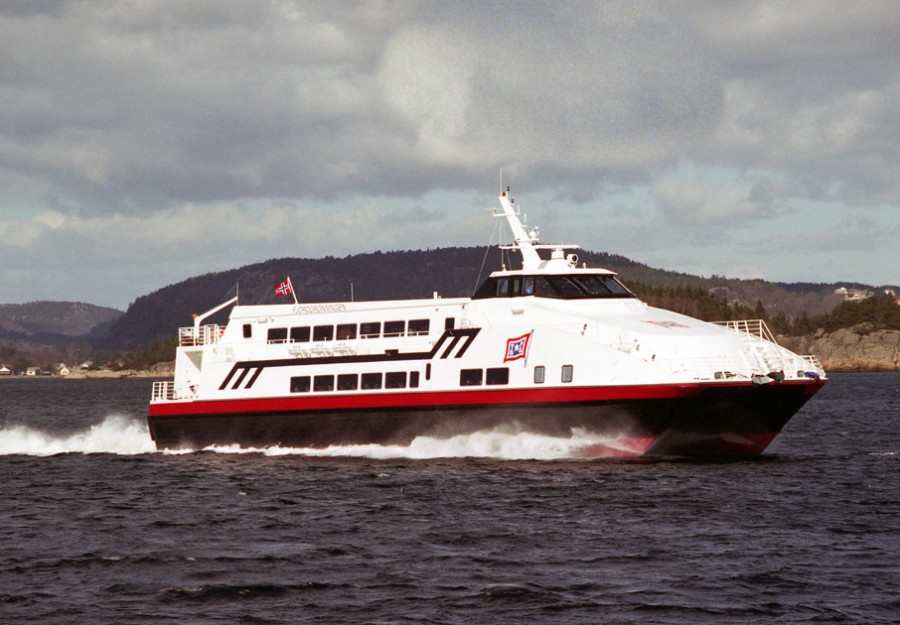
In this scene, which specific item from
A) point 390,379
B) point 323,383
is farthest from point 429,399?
point 323,383

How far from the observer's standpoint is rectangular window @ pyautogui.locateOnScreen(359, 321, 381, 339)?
33625 mm

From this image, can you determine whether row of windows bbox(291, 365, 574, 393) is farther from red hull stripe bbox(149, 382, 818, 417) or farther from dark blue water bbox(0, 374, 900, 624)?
dark blue water bbox(0, 374, 900, 624)

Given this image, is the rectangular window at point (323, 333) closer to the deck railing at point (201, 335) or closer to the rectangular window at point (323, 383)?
the rectangular window at point (323, 383)

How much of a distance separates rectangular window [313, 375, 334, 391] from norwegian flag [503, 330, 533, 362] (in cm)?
555

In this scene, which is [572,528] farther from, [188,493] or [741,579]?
[188,493]

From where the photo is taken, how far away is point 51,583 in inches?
746

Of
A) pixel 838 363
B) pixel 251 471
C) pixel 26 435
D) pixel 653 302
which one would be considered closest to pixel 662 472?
pixel 251 471

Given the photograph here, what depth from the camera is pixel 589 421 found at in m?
29.9

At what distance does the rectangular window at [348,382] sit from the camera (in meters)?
33.2

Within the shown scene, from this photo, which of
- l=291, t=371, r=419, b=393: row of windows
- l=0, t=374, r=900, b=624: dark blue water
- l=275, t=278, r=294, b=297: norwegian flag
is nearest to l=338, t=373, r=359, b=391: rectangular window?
l=291, t=371, r=419, b=393: row of windows

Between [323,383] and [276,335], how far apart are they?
2621 mm

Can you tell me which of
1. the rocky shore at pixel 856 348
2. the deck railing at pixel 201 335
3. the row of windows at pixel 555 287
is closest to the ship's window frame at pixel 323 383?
the deck railing at pixel 201 335

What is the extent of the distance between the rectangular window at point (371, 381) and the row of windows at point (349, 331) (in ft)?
4.08

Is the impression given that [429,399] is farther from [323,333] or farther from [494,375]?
[323,333]
